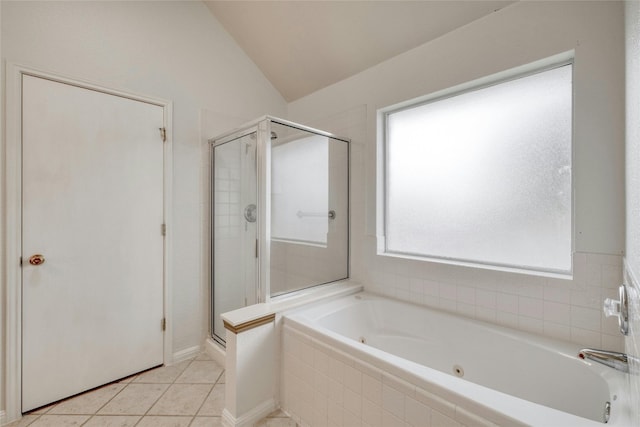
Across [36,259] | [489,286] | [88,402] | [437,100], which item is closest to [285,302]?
[489,286]

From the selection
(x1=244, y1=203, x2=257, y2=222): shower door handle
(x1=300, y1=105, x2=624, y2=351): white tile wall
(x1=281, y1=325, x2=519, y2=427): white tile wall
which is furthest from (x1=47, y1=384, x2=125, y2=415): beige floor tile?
(x1=300, y1=105, x2=624, y2=351): white tile wall

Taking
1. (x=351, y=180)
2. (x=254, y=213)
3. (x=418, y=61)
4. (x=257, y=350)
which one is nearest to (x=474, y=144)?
(x=418, y=61)

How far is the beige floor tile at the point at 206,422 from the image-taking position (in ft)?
4.97

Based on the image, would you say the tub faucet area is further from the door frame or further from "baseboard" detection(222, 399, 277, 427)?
the door frame

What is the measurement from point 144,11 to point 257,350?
8.21 feet

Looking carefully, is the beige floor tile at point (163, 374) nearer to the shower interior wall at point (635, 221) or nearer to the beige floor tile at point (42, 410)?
the beige floor tile at point (42, 410)

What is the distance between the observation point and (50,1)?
5.35 ft

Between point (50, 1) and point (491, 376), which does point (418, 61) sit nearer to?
point (491, 376)

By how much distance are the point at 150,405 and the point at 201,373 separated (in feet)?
1.24

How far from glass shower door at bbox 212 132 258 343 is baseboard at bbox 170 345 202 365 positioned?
0.60ft

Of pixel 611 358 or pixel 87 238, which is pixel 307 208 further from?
pixel 611 358

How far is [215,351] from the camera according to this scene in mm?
2184

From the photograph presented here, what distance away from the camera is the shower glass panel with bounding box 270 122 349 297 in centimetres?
194

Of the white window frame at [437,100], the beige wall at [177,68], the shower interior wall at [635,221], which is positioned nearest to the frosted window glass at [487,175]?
the white window frame at [437,100]
